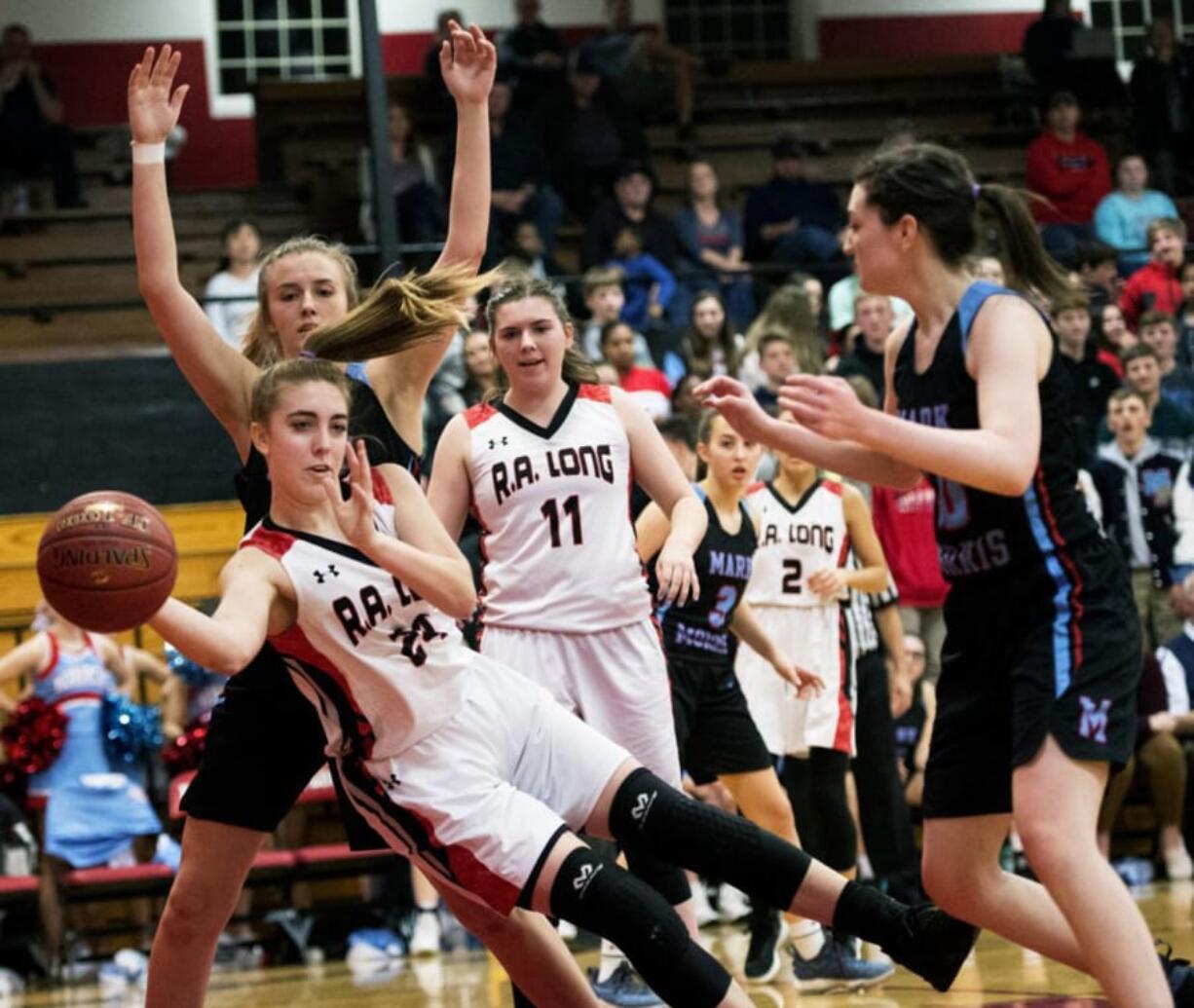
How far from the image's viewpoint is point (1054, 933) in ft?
13.9

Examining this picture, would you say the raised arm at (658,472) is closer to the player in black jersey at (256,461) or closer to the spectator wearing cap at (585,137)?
Answer: the player in black jersey at (256,461)

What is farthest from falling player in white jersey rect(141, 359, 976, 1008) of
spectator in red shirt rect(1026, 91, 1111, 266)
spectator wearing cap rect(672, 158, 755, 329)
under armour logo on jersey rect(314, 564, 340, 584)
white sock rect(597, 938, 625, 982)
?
spectator in red shirt rect(1026, 91, 1111, 266)

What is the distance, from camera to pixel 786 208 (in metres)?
12.6

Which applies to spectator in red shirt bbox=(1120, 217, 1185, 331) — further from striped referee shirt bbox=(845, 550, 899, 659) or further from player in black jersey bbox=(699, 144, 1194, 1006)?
player in black jersey bbox=(699, 144, 1194, 1006)

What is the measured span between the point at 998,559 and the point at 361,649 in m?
1.25

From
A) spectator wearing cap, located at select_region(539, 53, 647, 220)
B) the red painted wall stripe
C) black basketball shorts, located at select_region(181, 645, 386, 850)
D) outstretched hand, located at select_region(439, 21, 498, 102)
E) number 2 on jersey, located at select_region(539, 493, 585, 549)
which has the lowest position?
black basketball shorts, located at select_region(181, 645, 386, 850)

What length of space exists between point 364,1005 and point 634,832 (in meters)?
2.95

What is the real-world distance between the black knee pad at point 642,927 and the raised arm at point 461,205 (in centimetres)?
110

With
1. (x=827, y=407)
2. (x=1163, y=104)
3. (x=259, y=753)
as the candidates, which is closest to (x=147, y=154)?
(x=259, y=753)

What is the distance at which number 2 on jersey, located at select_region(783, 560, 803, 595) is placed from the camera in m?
7.48

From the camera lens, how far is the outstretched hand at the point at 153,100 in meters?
4.54

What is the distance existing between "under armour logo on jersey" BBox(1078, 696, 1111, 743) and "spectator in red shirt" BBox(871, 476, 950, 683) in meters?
5.20

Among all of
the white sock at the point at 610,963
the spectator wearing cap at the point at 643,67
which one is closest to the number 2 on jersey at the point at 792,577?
the white sock at the point at 610,963

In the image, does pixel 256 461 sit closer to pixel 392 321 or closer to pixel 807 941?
pixel 392 321
